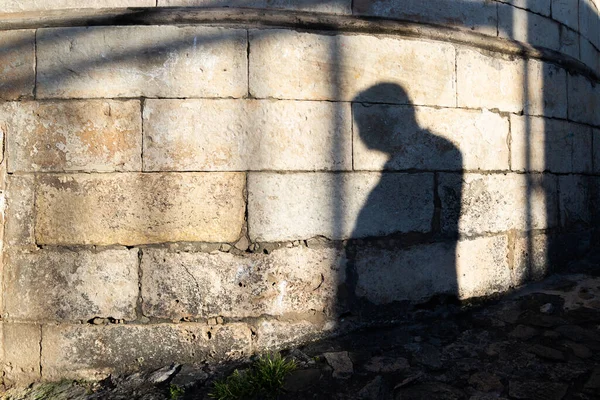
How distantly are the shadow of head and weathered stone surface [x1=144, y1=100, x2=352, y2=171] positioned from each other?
0.26 m

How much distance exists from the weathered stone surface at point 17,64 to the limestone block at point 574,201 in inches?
168

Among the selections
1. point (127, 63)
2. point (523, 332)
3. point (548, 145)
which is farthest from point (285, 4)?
point (523, 332)

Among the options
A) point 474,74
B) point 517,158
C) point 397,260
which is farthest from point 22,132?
point 517,158

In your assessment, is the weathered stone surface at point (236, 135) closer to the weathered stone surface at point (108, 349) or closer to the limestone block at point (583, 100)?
the weathered stone surface at point (108, 349)

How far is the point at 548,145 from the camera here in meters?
3.96

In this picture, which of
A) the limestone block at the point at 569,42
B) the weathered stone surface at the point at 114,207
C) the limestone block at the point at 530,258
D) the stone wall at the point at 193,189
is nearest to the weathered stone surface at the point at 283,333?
the stone wall at the point at 193,189

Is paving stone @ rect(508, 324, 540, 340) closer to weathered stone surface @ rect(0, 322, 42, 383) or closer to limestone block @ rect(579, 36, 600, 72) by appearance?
limestone block @ rect(579, 36, 600, 72)

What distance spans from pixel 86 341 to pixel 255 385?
46.5 inches

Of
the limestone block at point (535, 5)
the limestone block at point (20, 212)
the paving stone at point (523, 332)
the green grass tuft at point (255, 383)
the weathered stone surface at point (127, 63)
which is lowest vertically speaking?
the green grass tuft at point (255, 383)

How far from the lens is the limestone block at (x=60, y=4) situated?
3002 mm

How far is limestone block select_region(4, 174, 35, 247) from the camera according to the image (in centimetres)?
296

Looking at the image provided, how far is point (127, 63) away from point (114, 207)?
3.07ft

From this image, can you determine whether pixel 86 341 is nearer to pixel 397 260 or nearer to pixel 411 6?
pixel 397 260

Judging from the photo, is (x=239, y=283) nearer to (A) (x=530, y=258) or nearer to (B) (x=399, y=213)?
(B) (x=399, y=213)
